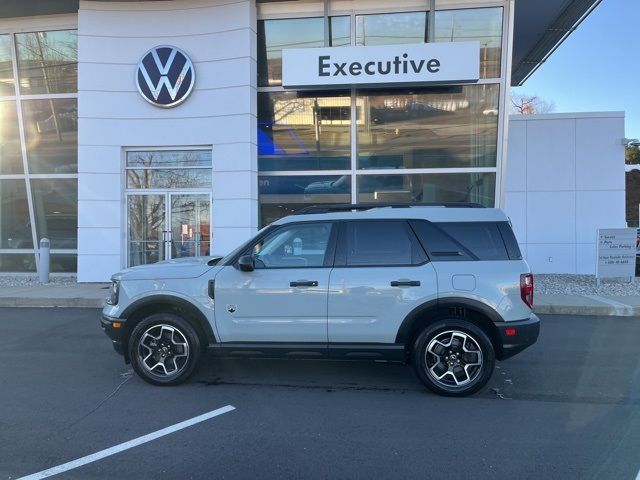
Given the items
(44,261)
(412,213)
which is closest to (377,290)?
(412,213)

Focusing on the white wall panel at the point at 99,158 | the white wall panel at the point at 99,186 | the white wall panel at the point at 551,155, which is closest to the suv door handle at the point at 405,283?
the white wall panel at the point at 99,186

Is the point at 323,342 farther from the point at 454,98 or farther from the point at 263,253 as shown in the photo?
the point at 454,98

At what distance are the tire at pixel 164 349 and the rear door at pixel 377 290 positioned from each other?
1506 millimetres

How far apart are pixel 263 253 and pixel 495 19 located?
10657mm

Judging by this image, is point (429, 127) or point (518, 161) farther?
point (518, 161)

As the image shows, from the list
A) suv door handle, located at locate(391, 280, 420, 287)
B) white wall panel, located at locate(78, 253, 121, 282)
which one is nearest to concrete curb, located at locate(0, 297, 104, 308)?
white wall panel, located at locate(78, 253, 121, 282)

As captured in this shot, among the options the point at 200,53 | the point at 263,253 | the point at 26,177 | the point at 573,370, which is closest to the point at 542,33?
the point at 200,53

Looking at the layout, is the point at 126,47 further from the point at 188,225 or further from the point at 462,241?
the point at 462,241

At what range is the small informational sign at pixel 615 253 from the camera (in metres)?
13.1

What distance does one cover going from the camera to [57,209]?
15227 mm

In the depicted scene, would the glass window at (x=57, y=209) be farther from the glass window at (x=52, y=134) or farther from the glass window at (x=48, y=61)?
the glass window at (x=48, y=61)

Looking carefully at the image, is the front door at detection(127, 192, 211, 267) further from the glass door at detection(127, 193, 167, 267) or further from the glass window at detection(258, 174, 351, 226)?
the glass window at detection(258, 174, 351, 226)

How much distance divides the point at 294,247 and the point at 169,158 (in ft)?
30.0

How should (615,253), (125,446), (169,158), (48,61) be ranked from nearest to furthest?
(125,446)
(615,253)
(169,158)
(48,61)
